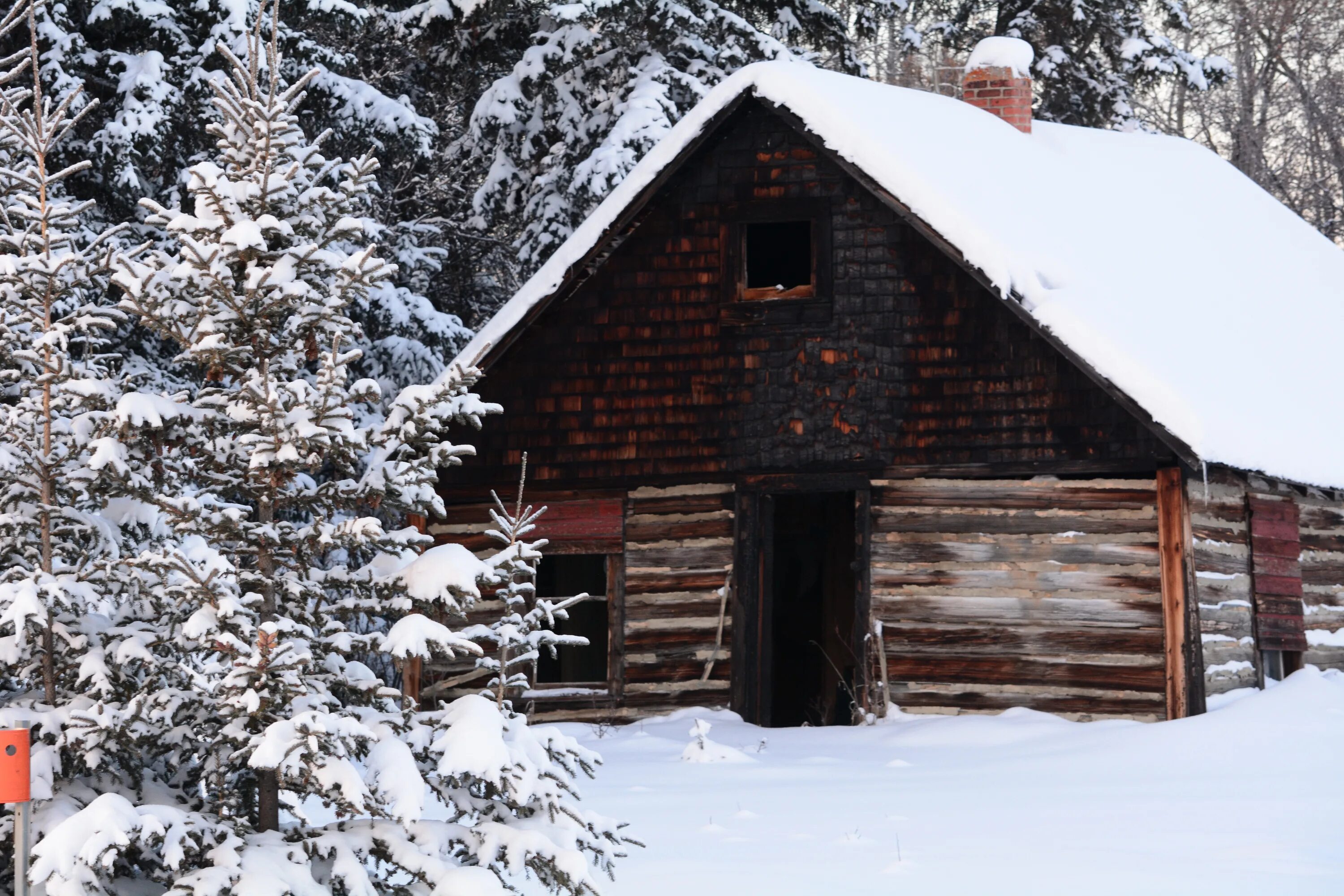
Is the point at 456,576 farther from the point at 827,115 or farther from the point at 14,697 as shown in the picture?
the point at 827,115

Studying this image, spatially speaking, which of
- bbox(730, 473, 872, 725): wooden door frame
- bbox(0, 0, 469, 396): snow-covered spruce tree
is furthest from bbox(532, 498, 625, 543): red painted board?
bbox(0, 0, 469, 396): snow-covered spruce tree

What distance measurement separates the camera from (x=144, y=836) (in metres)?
6.80

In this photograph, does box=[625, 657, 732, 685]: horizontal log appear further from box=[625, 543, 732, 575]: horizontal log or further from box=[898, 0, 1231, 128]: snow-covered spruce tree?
box=[898, 0, 1231, 128]: snow-covered spruce tree

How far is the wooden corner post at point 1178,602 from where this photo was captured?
14.4 m

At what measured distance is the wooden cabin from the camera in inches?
583

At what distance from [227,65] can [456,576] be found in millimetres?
13250

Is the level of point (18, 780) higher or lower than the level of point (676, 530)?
lower

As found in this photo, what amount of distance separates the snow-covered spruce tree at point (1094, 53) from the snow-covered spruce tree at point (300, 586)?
21.5 meters

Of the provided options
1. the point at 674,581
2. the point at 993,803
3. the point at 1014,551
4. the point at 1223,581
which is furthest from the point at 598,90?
the point at 993,803

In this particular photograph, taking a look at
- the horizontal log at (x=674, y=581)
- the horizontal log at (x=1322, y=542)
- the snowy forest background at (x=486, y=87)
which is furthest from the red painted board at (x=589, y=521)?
the horizontal log at (x=1322, y=542)

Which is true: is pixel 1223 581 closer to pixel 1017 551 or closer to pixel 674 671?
pixel 1017 551

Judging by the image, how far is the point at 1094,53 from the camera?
98.8 ft

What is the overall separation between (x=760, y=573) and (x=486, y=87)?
495 inches

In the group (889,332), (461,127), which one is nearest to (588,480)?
(889,332)
